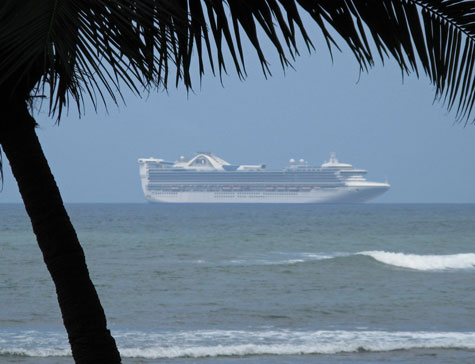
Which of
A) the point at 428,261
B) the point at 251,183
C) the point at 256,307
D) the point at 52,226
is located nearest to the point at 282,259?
the point at 428,261

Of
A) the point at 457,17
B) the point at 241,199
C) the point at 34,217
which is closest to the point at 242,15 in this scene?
the point at 457,17

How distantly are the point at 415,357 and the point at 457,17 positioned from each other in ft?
20.8

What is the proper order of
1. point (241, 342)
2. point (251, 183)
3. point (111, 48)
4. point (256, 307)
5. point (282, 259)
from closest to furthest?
point (111, 48) < point (241, 342) < point (256, 307) < point (282, 259) < point (251, 183)

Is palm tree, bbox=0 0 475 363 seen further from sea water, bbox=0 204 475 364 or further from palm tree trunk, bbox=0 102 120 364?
sea water, bbox=0 204 475 364

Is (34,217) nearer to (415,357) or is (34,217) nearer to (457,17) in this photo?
(457,17)

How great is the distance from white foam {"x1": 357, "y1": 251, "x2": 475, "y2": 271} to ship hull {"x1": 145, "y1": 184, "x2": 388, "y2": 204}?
69.3 meters

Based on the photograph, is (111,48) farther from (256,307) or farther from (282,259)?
(282,259)

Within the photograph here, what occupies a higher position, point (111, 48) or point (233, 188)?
point (111, 48)

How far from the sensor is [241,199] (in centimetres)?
9725

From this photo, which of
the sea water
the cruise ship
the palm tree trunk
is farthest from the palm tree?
the cruise ship

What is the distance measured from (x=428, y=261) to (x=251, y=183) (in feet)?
240

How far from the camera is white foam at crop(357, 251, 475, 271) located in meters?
20.7

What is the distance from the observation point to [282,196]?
9644 cm

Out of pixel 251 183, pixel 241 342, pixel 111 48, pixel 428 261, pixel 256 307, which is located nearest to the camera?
pixel 111 48
